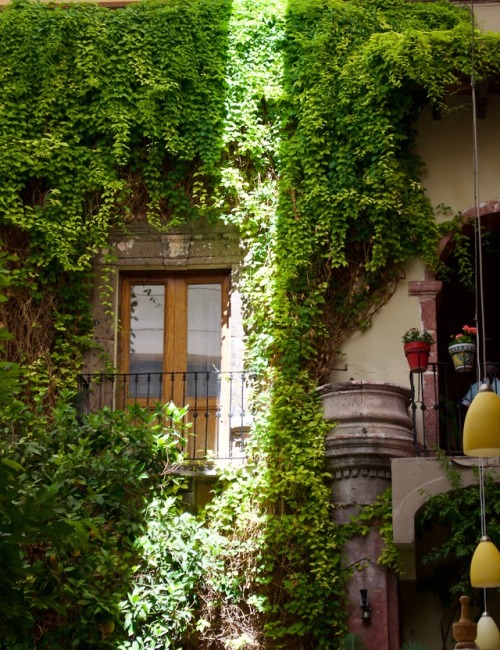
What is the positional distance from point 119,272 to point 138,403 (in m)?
1.71

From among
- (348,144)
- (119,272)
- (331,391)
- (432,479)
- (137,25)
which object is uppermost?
(137,25)

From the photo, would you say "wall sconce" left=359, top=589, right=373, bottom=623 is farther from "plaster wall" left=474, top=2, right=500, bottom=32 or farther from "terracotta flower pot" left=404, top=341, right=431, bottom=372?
"plaster wall" left=474, top=2, right=500, bottom=32

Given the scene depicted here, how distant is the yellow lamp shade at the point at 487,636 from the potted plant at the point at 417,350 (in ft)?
13.8

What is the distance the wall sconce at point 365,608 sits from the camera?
1352 cm

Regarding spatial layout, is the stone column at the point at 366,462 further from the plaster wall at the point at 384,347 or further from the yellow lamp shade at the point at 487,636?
the yellow lamp shade at the point at 487,636

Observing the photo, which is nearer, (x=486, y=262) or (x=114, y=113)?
(x=114, y=113)

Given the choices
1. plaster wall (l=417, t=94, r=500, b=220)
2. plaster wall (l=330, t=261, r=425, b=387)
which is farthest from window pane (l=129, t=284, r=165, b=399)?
plaster wall (l=417, t=94, r=500, b=220)

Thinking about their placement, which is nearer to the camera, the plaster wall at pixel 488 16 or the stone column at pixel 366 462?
the stone column at pixel 366 462

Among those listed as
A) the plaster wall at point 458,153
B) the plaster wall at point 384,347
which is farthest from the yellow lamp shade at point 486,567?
the plaster wall at point 458,153

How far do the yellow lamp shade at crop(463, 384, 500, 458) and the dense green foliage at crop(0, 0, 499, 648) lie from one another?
4.61 metres

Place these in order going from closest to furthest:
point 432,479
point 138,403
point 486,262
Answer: point 432,479
point 138,403
point 486,262

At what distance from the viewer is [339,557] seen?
13.8 metres

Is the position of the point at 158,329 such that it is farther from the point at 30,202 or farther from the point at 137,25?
the point at 137,25

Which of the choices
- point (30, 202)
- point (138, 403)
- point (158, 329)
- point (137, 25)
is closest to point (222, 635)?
point (138, 403)
